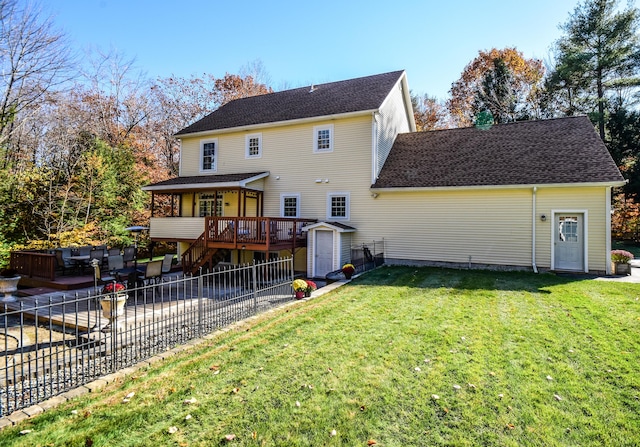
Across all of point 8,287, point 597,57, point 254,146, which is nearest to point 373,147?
point 254,146

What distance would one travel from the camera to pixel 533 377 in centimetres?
430

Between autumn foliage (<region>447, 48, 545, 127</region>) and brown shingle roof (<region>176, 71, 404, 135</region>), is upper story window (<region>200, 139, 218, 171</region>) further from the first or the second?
autumn foliage (<region>447, 48, 545, 127</region>)

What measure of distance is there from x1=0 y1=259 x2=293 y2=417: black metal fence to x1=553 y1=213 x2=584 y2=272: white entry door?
997 centimetres

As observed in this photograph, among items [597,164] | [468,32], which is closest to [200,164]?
[468,32]

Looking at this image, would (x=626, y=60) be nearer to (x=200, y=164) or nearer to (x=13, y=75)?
(x=200, y=164)

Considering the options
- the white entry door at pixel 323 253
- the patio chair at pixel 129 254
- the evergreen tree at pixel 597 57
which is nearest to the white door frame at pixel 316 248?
the white entry door at pixel 323 253

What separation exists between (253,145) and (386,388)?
1523 cm

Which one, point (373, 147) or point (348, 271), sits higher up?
point (373, 147)

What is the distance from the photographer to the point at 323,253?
45.2 feet

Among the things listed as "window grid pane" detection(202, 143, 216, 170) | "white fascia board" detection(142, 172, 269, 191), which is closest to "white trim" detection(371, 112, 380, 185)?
"white fascia board" detection(142, 172, 269, 191)

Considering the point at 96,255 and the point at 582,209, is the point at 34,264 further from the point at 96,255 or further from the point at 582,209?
the point at 582,209

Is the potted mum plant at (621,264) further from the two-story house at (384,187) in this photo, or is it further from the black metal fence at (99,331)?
the black metal fence at (99,331)

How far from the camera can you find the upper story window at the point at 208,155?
18.2 meters

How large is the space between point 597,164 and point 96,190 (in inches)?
894
